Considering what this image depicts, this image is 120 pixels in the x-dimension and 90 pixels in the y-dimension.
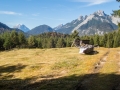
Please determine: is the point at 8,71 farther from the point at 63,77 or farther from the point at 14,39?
the point at 14,39

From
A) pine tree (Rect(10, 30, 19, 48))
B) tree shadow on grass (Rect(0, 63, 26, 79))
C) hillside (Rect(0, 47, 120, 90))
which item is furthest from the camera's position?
pine tree (Rect(10, 30, 19, 48))

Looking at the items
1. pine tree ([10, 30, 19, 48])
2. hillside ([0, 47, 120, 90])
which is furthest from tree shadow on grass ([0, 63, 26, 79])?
pine tree ([10, 30, 19, 48])

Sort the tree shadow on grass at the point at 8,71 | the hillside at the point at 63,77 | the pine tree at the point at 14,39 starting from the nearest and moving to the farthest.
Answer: the hillside at the point at 63,77, the tree shadow on grass at the point at 8,71, the pine tree at the point at 14,39


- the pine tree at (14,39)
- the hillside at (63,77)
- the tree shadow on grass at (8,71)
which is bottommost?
the tree shadow on grass at (8,71)

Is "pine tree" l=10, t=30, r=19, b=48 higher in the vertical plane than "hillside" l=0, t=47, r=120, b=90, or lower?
higher

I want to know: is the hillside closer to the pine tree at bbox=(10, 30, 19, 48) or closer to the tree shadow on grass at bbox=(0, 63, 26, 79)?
the tree shadow on grass at bbox=(0, 63, 26, 79)

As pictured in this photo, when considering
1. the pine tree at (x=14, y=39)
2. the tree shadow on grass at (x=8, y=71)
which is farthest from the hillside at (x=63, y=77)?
the pine tree at (x=14, y=39)

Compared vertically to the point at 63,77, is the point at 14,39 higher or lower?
higher

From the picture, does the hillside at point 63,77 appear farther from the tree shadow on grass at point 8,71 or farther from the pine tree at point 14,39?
the pine tree at point 14,39

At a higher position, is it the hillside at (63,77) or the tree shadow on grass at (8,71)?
the hillside at (63,77)

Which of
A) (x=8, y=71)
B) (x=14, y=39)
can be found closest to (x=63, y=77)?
(x=8, y=71)

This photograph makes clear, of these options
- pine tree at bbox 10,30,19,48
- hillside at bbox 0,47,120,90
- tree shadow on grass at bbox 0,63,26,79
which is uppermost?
pine tree at bbox 10,30,19,48

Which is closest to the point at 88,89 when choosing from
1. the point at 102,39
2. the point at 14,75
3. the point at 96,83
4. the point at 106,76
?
the point at 96,83

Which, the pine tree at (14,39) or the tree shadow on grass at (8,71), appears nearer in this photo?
the tree shadow on grass at (8,71)
